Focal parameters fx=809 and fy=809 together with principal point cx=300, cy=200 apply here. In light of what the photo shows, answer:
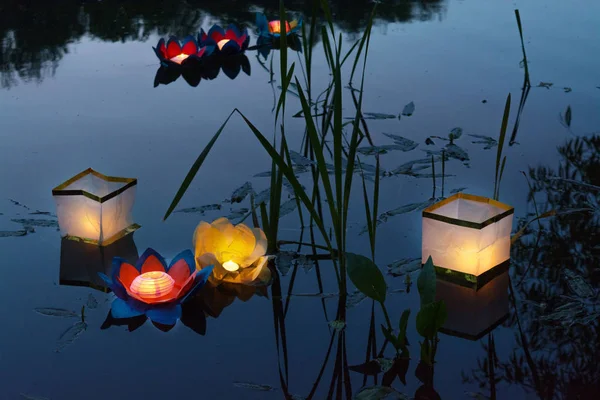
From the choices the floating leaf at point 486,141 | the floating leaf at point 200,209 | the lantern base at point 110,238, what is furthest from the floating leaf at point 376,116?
the lantern base at point 110,238

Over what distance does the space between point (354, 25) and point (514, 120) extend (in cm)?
122

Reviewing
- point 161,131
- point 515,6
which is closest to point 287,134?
point 161,131

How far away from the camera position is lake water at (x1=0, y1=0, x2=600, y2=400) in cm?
131

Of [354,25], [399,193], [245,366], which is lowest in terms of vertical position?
[245,366]

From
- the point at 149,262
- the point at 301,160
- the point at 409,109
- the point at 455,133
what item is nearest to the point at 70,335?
the point at 149,262

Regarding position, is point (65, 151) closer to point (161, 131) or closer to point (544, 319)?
point (161, 131)

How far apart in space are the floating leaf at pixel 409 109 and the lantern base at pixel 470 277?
1.04 metres

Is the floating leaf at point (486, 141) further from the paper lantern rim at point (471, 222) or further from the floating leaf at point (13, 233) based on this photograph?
the floating leaf at point (13, 233)

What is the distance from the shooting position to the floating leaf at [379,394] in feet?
3.98

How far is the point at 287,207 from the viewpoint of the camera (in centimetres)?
189

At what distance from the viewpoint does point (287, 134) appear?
Result: 7.81 feet

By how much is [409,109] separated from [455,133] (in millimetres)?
267

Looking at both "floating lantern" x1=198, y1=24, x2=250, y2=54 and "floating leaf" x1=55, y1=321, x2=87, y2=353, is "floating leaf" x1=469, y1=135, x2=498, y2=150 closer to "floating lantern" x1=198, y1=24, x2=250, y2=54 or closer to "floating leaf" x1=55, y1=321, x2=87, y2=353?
"floating lantern" x1=198, y1=24, x2=250, y2=54

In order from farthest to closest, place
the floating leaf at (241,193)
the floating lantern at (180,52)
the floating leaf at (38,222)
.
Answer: the floating lantern at (180,52) → the floating leaf at (241,193) → the floating leaf at (38,222)
